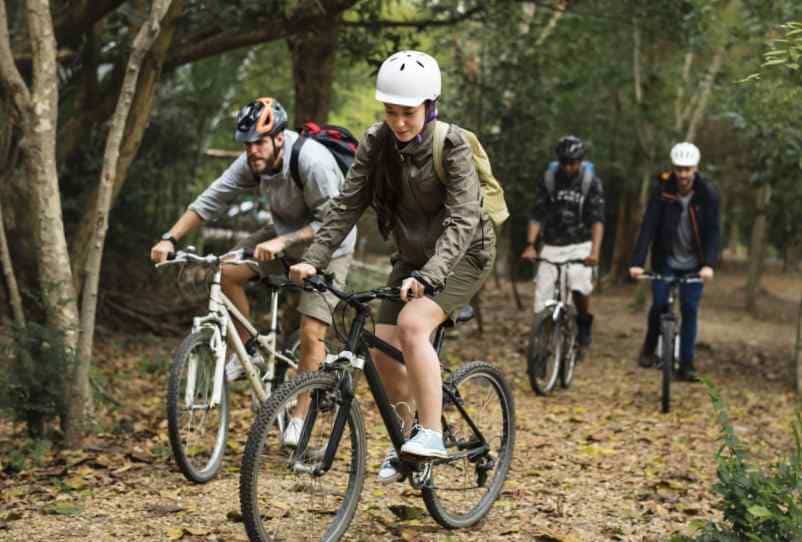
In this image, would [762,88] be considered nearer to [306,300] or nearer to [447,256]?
[306,300]

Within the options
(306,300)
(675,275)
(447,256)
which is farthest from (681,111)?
(447,256)

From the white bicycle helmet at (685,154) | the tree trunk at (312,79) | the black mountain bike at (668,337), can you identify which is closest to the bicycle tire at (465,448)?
the black mountain bike at (668,337)

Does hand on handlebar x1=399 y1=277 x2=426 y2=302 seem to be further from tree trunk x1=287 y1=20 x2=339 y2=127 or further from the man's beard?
tree trunk x1=287 y1=20 x2=339 y2=127

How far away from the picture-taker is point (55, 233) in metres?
6.96

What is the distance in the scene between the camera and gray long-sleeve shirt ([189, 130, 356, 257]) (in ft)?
21.3

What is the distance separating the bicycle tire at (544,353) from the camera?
10039mm

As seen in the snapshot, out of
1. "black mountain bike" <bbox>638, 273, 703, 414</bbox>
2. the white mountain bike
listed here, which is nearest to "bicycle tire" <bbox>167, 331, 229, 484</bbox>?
the white mountain bike

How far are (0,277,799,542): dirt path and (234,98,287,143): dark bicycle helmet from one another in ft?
5.95

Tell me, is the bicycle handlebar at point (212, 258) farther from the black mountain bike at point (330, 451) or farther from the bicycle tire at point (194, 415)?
the black mountain bike at point (330, 451)

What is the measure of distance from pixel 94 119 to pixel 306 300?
5.33m

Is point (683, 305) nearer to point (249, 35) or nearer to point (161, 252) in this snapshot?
point (249, 35)

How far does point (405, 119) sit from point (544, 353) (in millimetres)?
5566

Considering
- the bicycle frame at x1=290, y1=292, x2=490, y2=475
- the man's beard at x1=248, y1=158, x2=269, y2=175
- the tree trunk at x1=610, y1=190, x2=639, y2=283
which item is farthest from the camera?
the tree trunk at x1=610, y1=190, x2=639, y2=283

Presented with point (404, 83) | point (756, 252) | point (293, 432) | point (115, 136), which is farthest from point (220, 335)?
point (756, 252)
